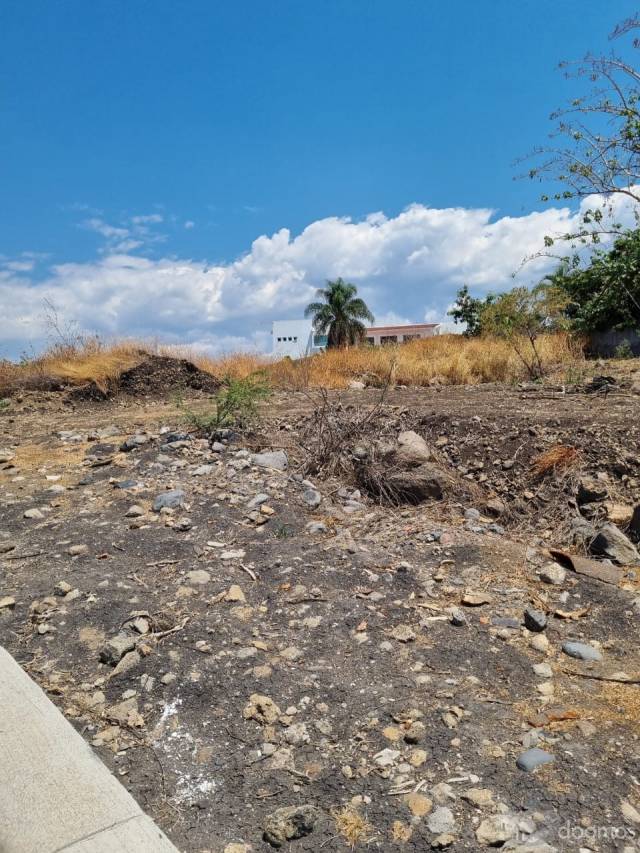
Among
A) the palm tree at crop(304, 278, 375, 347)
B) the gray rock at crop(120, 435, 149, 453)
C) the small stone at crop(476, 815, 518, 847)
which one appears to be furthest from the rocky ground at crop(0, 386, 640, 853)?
the palm tree at crop(304, 278, 375, 347)

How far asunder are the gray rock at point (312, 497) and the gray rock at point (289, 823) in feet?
6.94

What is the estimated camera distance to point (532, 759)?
159 cm

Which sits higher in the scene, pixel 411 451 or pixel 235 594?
pixel 411 451

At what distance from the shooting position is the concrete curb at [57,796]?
4.46 feet

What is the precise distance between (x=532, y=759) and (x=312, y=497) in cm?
218

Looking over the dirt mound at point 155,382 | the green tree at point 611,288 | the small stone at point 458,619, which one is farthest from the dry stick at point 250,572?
the green tree at point 611,288

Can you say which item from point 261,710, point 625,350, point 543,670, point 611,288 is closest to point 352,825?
point 261,710

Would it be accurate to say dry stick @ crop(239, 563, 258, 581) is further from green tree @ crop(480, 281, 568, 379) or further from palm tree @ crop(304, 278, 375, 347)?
palm tree @ crop(304, 278, 375, 347)

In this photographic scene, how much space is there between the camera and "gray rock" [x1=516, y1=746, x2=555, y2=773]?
5.15 ft

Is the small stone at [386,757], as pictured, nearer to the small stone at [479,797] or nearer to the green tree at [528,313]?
the small stone at [479,797]

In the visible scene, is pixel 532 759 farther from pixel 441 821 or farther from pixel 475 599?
pixel 475 599

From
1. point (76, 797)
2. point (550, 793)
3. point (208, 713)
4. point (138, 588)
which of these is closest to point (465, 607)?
point (550, 793)

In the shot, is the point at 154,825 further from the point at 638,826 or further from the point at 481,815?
the point at 638,826

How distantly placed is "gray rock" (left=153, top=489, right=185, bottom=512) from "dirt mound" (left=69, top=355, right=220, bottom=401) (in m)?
5.57
